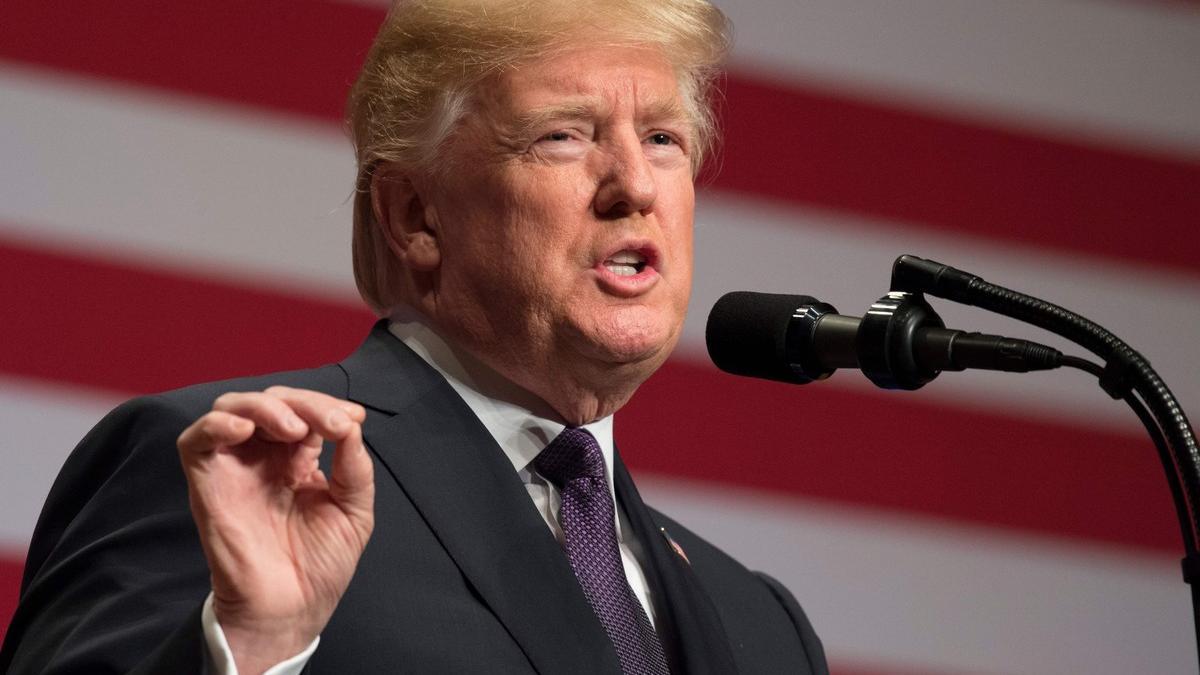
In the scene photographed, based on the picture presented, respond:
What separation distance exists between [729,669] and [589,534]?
0.21 metres

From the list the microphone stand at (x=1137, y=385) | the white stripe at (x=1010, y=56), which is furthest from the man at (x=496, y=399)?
the white stripe at (x=1010, y=56)

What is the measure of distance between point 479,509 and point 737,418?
1394mm

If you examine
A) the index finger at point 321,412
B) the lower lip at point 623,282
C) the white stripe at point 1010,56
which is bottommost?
the index finger at point 321,412

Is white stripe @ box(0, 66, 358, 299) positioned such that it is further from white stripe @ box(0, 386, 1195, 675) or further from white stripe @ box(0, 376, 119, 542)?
white stripe @ box(0, 386, 1195, 675)

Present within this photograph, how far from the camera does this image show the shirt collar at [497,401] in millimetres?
1573

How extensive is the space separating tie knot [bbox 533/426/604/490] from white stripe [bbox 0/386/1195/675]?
45.4 inches

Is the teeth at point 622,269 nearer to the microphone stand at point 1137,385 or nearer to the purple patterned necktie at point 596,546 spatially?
the purple patterned necktie at point 596,546

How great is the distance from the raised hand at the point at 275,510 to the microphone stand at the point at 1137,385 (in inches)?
16.0

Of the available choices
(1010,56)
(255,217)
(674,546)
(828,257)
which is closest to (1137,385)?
(674,546)

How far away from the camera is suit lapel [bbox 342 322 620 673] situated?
141 cm

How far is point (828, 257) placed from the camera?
2.90 meters

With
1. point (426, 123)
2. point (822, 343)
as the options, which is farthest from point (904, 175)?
point (822, 343)

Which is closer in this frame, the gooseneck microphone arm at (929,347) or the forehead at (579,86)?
the gooseneck microphone arm at (929,347)

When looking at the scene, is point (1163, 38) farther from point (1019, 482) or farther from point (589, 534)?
point (589, 534)
